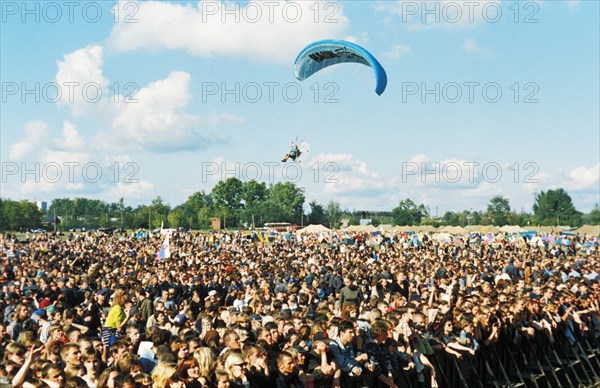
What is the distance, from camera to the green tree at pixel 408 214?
397 ft

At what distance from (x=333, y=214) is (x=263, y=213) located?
75.7 feet

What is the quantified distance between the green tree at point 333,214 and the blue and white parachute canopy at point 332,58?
108 m

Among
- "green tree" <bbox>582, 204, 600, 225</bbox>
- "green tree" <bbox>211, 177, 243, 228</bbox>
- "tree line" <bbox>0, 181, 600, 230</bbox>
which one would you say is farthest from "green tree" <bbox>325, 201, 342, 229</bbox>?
"green tree" <bbox>582, 204, 600, 225</bbox>

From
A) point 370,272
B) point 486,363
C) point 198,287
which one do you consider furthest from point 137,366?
point 370,272

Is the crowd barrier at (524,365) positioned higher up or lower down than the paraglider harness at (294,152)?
lower down

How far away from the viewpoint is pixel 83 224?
127 metres

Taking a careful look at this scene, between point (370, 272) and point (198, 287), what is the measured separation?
662 centimetres

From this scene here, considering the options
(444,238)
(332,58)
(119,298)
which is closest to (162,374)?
(119,298)

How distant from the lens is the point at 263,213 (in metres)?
121

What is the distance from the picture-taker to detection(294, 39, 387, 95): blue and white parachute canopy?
64.3 feet

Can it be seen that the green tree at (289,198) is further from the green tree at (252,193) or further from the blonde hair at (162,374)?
the blonde hair at (162,374)

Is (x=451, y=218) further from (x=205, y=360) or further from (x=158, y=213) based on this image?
(x=205, y=360)

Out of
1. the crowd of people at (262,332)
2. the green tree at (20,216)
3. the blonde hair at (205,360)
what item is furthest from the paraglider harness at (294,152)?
the green tree at (20,216)

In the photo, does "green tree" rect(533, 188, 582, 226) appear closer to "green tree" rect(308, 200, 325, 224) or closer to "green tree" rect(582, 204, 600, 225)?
"green tree" rect(582, 204, 600, 225)
